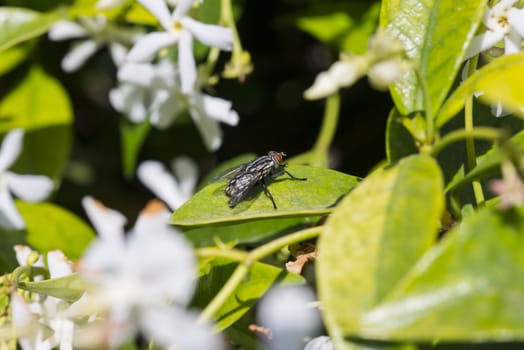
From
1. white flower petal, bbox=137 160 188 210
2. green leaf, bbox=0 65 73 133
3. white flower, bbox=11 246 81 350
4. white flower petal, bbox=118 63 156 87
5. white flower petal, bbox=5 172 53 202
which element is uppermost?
green leaf, bbox=0 65 73 133

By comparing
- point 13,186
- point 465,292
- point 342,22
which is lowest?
point 465,292

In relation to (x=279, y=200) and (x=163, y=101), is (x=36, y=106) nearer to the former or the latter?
(x=163, y=101)

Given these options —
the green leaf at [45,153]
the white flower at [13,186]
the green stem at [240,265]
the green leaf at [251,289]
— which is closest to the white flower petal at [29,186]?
the white flower at [13,186]

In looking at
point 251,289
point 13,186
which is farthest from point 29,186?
point 251,289

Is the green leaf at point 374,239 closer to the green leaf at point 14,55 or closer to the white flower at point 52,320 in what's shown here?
the white flower at point 52,320

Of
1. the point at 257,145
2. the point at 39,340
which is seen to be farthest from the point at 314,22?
the point at 39,340

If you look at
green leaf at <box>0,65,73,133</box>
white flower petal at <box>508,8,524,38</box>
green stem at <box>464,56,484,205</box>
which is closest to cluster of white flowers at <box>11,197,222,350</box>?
green stem at <box>464,56,484,205</box>

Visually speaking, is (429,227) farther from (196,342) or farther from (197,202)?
(197,202)

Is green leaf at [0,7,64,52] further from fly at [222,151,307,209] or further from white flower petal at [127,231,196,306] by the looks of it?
white flower petal at [127,231,196,306]
